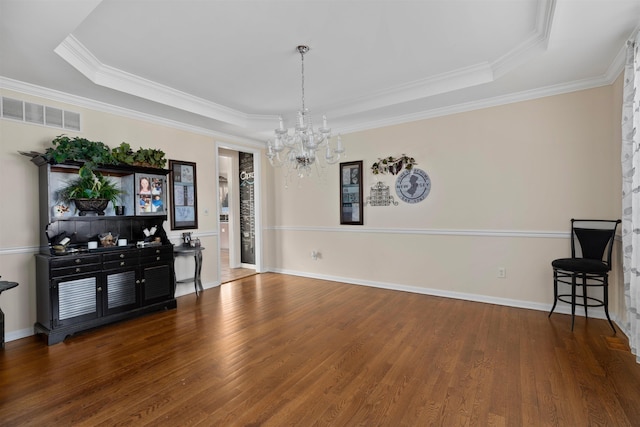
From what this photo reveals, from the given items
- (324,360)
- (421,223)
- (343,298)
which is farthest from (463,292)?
(324,360)

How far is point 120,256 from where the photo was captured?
356 centimetres

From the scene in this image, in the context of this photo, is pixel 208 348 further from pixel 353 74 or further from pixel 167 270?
pixel 353 74

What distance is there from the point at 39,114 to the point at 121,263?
1875 mm

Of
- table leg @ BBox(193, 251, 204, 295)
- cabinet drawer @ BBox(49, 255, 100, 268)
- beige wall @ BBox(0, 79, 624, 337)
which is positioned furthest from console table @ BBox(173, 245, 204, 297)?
cabinet drawer @ BBox(49, 255, 100, 268)

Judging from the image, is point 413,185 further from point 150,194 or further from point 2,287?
point 2,287

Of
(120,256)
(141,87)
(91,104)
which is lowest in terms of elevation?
(120,256)

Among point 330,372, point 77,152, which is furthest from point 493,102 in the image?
point 77,152

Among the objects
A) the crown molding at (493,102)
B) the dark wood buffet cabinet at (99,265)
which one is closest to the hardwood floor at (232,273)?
the dark wood buffet cabinet at (99,265)

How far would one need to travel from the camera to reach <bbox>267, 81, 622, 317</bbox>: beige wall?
3.51 metres

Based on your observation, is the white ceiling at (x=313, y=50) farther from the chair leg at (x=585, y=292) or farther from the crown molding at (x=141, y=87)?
the chair leg at (x=585, y=292)

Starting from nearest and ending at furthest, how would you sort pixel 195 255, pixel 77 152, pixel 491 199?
pixel 77 152
pixel 491 199
pixel 195 255

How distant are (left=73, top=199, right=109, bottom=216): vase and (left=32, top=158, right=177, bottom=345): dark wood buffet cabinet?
70 mm

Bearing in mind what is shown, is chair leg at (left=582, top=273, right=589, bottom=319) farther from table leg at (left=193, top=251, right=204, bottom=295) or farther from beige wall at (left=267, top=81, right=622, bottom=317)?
table leg at (left=193, top=251, right=204, bottom=295)

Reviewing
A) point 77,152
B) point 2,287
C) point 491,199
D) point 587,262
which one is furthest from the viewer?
point 491,199
